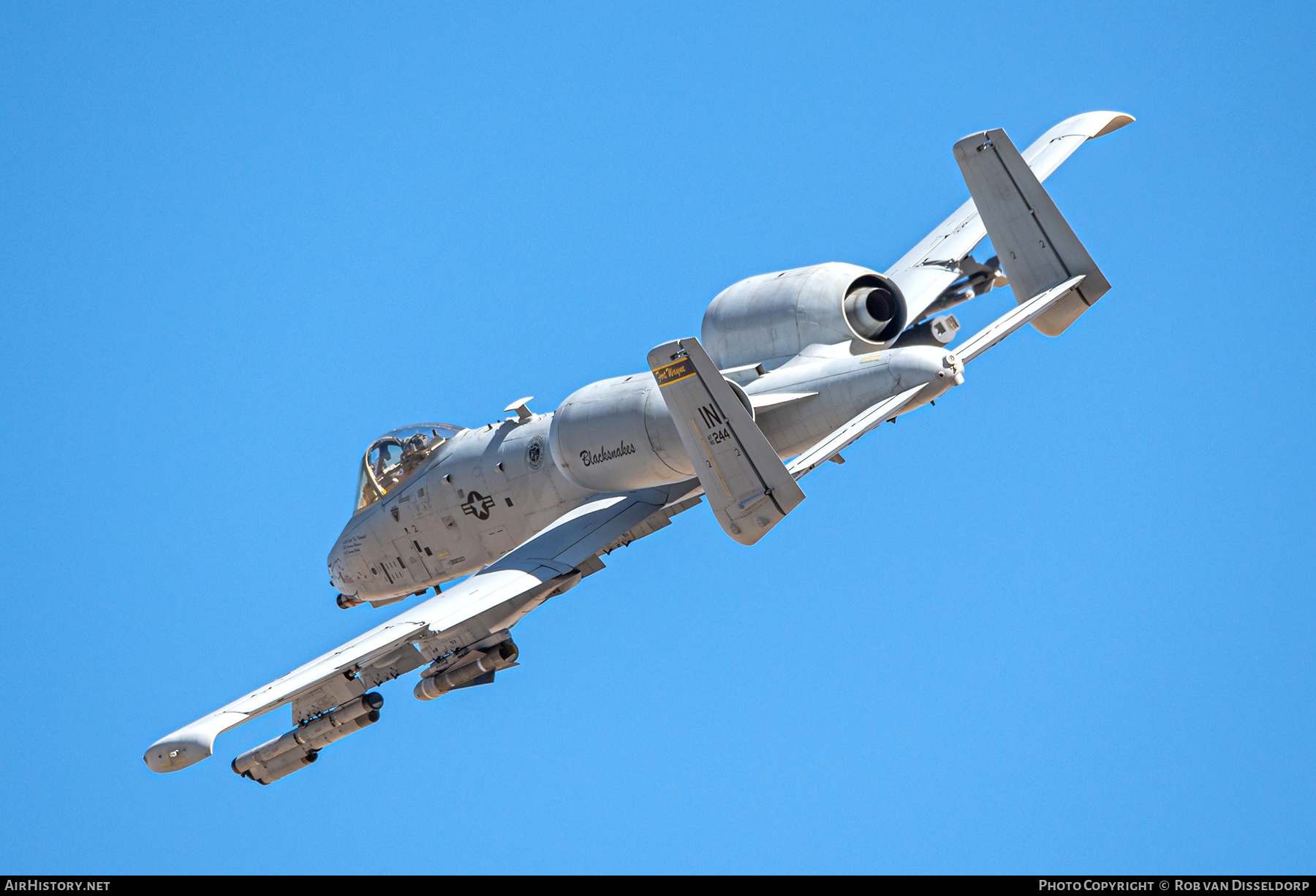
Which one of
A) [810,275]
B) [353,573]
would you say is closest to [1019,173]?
[810,275]

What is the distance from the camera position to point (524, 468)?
875 inches

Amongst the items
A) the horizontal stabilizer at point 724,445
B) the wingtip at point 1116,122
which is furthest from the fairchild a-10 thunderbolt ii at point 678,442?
the wingtip at point 1116,122

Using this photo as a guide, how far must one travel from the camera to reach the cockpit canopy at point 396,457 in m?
24.3

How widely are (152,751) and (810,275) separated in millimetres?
10715

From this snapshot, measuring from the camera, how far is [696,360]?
57.3 ft

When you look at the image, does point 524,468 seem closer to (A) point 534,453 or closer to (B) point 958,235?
(A) point 534,453

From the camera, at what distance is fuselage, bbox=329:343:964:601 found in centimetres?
1880

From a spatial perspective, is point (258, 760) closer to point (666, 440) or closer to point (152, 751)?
point (152, 751)

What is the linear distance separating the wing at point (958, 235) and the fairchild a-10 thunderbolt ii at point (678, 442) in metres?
0.08

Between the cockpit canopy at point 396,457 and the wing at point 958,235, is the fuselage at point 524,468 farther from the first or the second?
the wing at point 958,235

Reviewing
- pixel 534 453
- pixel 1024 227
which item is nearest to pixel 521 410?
pixel 534 453

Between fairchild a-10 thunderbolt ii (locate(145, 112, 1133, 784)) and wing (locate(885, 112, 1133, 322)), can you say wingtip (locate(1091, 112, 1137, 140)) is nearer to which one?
wing (locate(885, 112, 1133, 322))

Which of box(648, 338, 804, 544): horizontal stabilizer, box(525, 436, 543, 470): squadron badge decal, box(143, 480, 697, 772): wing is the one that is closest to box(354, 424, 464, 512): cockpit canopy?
box(525, 436, 543, 470): squadron badge decal

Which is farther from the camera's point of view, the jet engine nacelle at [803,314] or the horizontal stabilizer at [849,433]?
the jet engine nacelle at [803,314]
